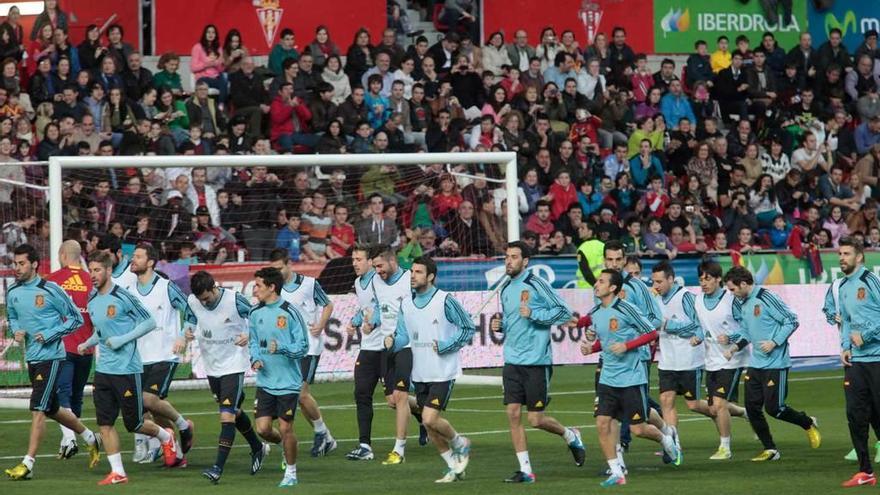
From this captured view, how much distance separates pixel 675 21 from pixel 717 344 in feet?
62.0

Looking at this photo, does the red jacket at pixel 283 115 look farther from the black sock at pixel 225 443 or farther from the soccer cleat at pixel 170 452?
the black sock at pixel 225 443

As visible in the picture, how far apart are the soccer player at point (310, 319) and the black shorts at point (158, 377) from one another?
1.43m

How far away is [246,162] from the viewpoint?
22047 mm

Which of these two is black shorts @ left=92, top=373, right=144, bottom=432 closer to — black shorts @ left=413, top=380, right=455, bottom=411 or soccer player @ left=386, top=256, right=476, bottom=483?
soccer player @ left=386, top=256, right=476, bottom=483

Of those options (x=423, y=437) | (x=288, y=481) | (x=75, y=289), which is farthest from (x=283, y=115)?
(x=288, y=481)

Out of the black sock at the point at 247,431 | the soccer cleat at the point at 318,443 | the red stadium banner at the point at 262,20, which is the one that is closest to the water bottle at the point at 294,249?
the red stadium banner at the point at 262,20

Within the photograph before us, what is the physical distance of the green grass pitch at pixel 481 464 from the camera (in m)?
14.5

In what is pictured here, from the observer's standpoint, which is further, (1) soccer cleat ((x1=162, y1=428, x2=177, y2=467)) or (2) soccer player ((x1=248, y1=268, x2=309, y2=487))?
(1) soccer cleat ((x1=162, y1=428, x2=177, y2=467))

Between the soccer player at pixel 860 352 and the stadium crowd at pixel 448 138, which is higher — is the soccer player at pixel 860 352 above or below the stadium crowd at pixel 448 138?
below

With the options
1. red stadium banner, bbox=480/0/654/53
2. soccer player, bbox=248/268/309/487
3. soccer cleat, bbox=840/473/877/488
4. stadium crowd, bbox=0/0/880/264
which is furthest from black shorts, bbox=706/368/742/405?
red stadium banner, bbox=480/0/654/53

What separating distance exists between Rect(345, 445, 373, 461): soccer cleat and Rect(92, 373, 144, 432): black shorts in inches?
97.4

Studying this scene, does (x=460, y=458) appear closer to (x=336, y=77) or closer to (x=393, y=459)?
(x=393, y=459)

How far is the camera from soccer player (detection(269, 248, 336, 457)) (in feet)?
56.4

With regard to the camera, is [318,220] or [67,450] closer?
[67,450]
